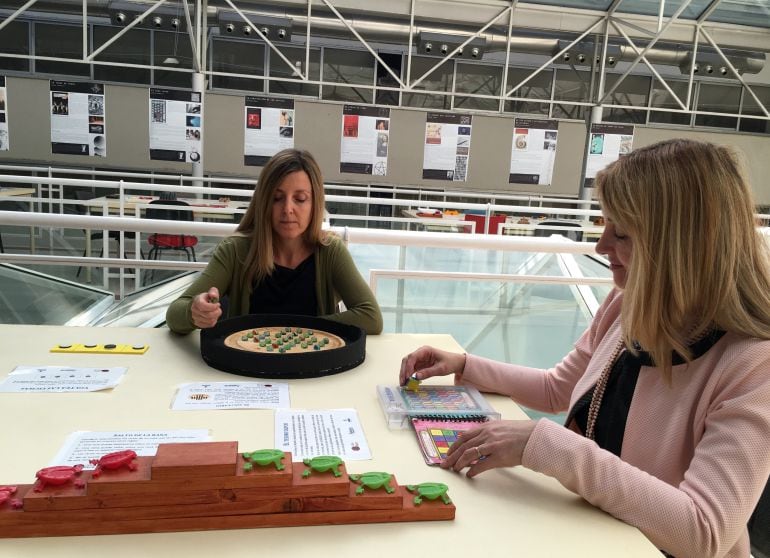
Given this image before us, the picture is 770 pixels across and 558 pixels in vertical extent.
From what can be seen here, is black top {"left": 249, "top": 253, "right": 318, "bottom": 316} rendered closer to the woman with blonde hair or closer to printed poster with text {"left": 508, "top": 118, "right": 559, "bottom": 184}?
the woman with blonde hair

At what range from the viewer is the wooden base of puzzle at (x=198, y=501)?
0.72 m

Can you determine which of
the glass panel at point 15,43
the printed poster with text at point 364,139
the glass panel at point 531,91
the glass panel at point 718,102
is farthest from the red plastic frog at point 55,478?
the glass panel at point 718,102

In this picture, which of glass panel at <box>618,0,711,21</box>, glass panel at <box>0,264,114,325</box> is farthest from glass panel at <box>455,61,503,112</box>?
glass panel at <box>0,264,114,325</box>

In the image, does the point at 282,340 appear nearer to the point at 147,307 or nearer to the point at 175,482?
the point at 175,482

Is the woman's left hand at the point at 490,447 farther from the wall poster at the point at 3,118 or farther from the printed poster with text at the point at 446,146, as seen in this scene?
the wall poster at the point at 3,118

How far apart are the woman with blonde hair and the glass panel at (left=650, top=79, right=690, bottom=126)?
922 centimetres

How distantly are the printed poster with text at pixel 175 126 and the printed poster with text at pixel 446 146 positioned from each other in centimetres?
276

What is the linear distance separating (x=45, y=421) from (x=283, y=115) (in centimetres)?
712

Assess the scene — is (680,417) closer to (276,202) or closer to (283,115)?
(276,202)

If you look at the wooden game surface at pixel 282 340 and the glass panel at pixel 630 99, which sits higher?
the glass panel at pixel 630 99

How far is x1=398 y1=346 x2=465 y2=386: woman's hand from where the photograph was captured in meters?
1.24

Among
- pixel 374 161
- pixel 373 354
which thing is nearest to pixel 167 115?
pixel 374 161

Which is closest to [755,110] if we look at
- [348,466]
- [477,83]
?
[477,83]

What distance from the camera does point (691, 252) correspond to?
2.90 ft
